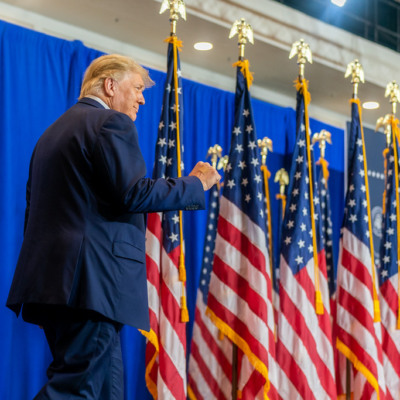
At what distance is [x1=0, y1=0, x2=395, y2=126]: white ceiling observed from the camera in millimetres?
4500

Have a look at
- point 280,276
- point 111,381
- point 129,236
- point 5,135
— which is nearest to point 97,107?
point 129,236

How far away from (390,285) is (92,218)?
2960 millimetres

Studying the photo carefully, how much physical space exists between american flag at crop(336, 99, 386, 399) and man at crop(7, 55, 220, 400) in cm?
214

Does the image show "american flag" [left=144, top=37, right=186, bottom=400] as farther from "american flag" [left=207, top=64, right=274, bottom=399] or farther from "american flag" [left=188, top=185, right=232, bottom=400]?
"american flag" [left=188, top=185, right=232, bottom=400]

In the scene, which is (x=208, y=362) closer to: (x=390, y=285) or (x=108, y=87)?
(x=390, y=285)

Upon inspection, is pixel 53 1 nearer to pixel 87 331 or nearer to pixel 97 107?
pixel 97 107

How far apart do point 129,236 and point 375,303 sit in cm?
231

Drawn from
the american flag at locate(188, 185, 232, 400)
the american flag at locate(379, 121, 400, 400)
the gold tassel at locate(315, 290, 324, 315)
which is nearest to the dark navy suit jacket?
the gold tassel at locate(315, 290, 324, 315)

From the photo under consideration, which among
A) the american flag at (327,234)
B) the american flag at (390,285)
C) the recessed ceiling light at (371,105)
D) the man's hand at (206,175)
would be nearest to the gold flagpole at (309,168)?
the american flag at (390,285)

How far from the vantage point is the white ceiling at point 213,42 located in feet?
14.8

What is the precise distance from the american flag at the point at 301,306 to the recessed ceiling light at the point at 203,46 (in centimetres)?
114

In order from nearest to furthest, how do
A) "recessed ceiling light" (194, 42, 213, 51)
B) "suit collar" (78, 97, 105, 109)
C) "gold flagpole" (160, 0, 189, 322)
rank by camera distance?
"suit collar" (78, 97, 105, 109)
"gold flagpole" (160, 0, 189, 322)
"recessed ceiling light" (194, 42, 213, 51)

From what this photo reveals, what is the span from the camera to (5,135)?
13.1ft

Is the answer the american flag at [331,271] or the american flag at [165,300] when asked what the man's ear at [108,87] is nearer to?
A: the american flag at [165,300]
